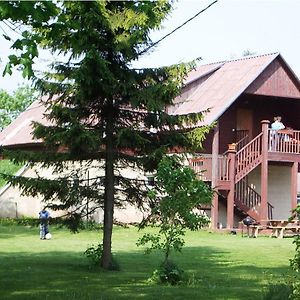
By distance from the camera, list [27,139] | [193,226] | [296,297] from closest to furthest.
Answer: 1. [296,297]
2. [193,226]
3. [27,139]

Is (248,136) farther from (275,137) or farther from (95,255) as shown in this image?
(95,255)

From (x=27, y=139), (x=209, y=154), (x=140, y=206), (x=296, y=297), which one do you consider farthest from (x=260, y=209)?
(x=296, y=297)

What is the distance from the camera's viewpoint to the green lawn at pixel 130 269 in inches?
470

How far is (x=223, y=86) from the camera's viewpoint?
34.2 metres

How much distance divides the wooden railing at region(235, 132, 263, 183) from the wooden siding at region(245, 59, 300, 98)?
2.54m

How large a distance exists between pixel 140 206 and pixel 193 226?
3.38 metres

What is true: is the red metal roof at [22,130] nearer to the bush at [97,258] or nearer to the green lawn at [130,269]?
the green lawn at [130,269]

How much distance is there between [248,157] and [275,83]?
14.1ft

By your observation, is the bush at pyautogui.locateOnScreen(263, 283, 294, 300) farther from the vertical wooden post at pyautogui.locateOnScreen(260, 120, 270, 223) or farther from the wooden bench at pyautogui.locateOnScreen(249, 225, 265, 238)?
the vertical wooden post at pyautogui.locateOnScreen(260, 120, 270, 223)

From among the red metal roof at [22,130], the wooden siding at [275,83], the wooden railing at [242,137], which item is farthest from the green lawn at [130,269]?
the red metal roof at [22,130]

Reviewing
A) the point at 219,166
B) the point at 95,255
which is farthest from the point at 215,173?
the point at 95,255

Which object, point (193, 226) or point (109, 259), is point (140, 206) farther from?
point (193, 226)

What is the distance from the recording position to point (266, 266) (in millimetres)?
17156

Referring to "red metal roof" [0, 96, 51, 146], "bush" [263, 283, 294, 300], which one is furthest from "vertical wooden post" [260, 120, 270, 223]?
"bush" [263, 283, 294, 300]
